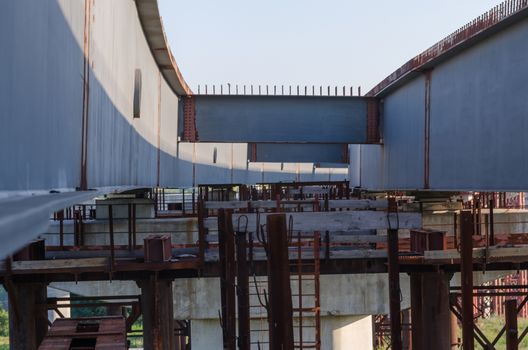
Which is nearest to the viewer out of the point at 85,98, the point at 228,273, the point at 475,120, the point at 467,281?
the point at 85,98

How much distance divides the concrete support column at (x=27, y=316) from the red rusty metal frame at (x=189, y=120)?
856cm

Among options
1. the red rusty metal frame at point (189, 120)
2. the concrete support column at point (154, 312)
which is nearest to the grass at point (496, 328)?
the red rusty metal frame at point (189, 120)

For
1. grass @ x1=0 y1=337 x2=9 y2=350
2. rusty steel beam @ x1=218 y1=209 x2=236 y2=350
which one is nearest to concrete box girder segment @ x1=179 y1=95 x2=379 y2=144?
rusty steel beam @ x1=218 y1=209 x2=236 y2=350

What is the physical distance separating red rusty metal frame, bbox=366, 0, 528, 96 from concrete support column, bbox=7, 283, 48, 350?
30.4ft

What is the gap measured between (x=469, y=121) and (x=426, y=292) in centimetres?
406

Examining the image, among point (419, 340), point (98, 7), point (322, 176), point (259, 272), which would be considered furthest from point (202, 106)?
point (322, 176)

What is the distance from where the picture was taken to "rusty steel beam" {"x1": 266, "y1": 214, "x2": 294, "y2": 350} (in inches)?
301

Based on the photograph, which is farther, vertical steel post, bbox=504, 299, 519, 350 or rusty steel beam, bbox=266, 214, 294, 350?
vertical steel post, bbox=504, 299, 519, 350

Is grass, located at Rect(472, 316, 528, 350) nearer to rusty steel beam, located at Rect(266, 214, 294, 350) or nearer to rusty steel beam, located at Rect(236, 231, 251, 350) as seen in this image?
rusty steel beam, located at Rect(236, 231, 251, 350)

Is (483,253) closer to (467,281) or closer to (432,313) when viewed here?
(432,313)

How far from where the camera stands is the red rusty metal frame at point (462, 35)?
9.88 metres

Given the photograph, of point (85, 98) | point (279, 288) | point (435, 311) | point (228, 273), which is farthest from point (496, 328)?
point (85, 98)

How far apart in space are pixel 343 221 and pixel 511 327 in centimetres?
787

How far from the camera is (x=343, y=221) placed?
10156 millimetres
